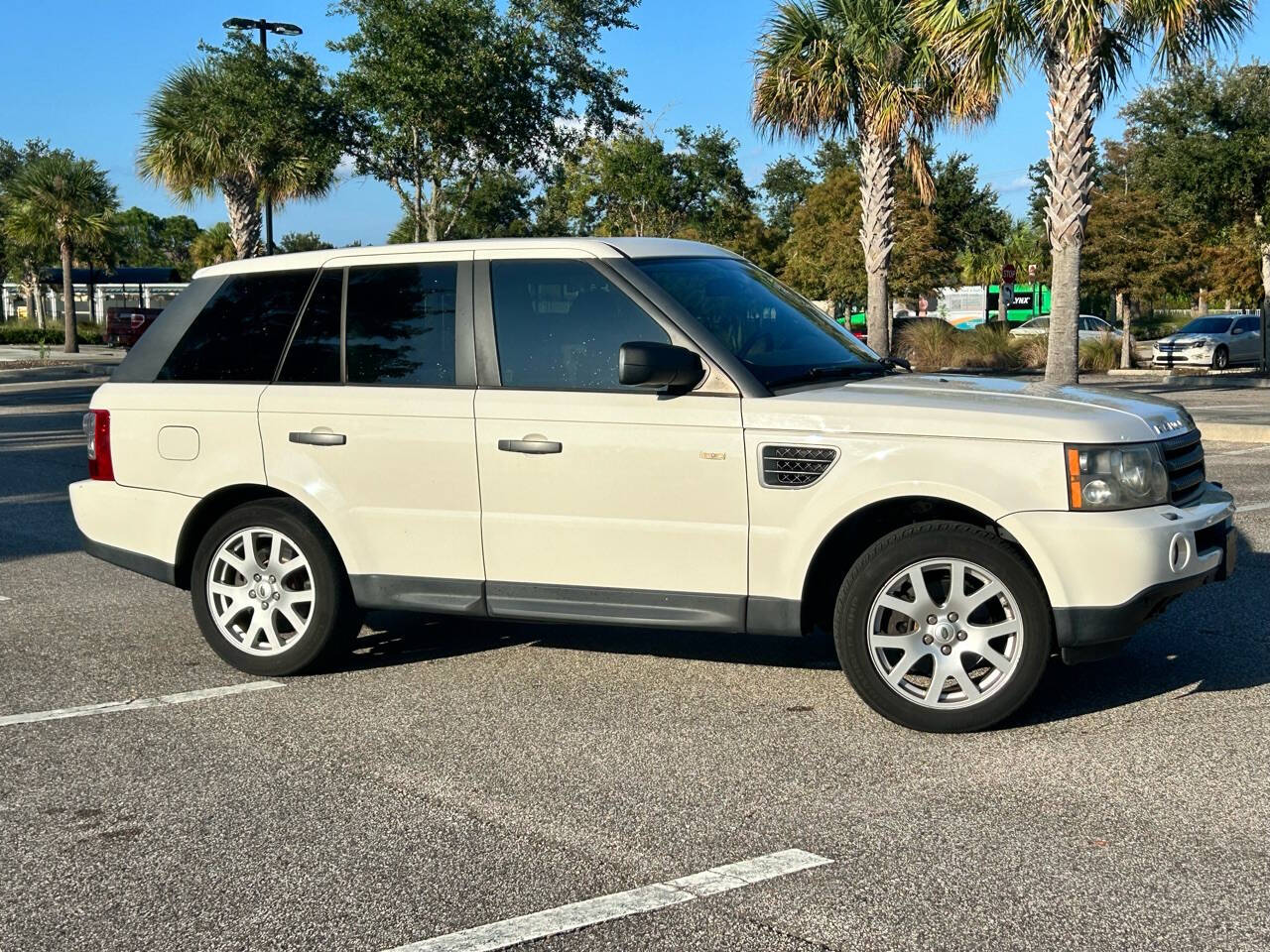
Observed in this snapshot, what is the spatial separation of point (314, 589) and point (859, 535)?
245cm

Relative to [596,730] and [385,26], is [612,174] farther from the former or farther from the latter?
[596,730]

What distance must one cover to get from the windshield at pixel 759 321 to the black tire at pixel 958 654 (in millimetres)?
893

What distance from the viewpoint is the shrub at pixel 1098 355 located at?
115ft

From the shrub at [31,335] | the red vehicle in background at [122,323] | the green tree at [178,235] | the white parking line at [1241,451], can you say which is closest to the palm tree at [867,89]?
the white parking line at [1241,451]

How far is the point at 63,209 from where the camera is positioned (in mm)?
46406

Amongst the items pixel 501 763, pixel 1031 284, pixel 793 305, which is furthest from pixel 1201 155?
pixel 1031 284

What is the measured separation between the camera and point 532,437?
5715 mm

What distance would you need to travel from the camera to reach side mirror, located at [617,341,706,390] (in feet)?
17.5

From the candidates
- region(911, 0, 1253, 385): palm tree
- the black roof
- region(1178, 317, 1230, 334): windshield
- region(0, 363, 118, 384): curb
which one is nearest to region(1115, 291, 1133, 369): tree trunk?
region(1178, 317, 1230, 334): windshield

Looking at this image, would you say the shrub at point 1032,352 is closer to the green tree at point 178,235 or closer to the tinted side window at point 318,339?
the tinted side window at point 318,339

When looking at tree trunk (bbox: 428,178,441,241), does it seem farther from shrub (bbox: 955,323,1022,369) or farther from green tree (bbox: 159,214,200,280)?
green tree (bbox: 159,214,200,280)

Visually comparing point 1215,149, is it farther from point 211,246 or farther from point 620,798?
point 211,246

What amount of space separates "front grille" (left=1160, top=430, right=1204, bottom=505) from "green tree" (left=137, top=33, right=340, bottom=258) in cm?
2080

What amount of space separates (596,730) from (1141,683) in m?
2.40
